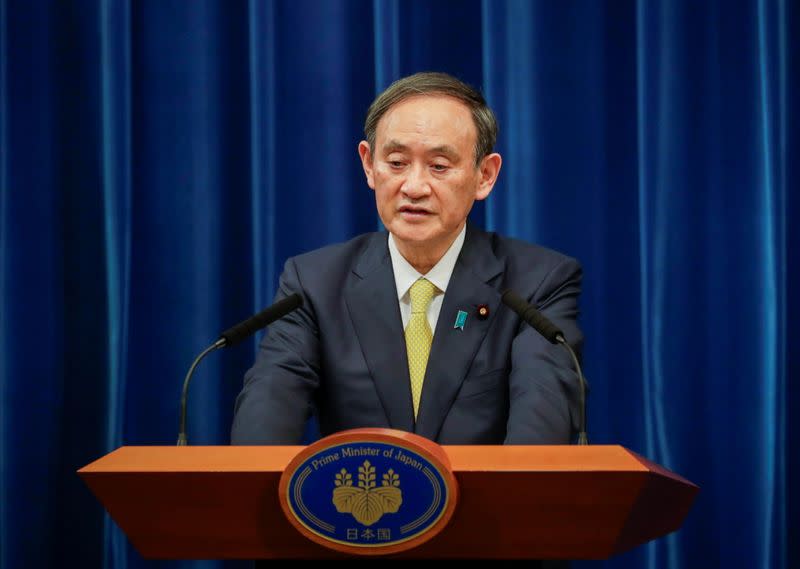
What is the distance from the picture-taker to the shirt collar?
1.76 m

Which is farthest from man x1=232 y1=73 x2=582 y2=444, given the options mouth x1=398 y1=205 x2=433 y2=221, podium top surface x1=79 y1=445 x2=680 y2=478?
podium top surface x1=79 y1=445 x2=680 y2=478

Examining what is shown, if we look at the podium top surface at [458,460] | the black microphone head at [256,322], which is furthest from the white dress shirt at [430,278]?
the podium top surface at [458,460]

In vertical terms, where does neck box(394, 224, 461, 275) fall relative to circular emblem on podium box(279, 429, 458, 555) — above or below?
above

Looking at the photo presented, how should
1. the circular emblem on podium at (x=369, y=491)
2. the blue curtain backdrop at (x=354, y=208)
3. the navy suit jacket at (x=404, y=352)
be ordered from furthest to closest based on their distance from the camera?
1. the blue curtain backdrop at (x=354, y=208)
2. the navy suit jacket at (x=404, y=352)
3. the circular emblem on podium at (x=369, y=491)

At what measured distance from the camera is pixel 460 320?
1.67 m

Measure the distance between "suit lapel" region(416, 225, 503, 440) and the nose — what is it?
0.57ft

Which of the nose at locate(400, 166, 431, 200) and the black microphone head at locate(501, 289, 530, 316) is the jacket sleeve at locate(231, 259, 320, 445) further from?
the black microphone head at locate(501, 289, 530, 316)

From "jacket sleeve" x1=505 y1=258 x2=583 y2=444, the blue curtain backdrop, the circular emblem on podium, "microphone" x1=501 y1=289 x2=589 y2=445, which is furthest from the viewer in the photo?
the blue curtain backdrop

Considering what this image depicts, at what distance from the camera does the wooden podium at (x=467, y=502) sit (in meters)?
0.90

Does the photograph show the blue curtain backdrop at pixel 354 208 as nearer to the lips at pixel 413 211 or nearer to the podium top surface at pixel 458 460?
the lips at pixel 413 211

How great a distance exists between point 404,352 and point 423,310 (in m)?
0.11

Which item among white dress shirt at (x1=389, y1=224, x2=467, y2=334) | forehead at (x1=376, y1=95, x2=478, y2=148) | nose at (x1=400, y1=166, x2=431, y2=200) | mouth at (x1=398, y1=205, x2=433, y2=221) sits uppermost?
forehead at (x1=376, y1=95, x2=478, y2=148)

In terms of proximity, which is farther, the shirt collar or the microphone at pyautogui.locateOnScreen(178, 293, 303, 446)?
the shirt collar

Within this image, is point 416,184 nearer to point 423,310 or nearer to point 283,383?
point 423,310
